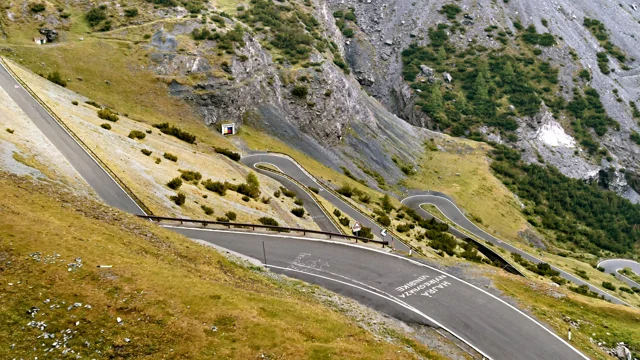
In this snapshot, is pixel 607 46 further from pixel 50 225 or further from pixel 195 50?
pixel 50 225

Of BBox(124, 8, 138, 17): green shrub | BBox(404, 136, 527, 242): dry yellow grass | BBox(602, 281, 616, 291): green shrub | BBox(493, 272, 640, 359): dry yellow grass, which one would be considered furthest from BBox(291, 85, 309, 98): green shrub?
BBox(493, 272, 640, 359): dry yellow grass

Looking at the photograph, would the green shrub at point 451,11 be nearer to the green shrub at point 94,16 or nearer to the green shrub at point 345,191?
the green shrub at point 94,16

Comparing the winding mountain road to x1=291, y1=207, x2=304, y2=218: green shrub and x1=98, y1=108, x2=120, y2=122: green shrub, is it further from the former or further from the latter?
x1=291, y1=207, x2=304, y2=218: green shrub

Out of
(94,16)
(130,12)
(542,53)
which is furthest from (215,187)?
(542,53)

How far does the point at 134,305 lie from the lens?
14719 millimetres

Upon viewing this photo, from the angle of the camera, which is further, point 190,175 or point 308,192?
point 308,192

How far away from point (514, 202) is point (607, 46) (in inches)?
4048

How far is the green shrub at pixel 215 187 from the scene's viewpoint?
114 ft

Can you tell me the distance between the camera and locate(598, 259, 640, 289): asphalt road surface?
206 feet

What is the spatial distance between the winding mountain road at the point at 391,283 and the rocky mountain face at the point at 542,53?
96.6m

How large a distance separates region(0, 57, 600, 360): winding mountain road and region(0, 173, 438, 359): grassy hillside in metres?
4.09

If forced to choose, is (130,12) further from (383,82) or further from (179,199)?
(383,82)

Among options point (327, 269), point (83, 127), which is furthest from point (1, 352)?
point (83, 127)

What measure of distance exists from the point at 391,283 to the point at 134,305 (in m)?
14.9
